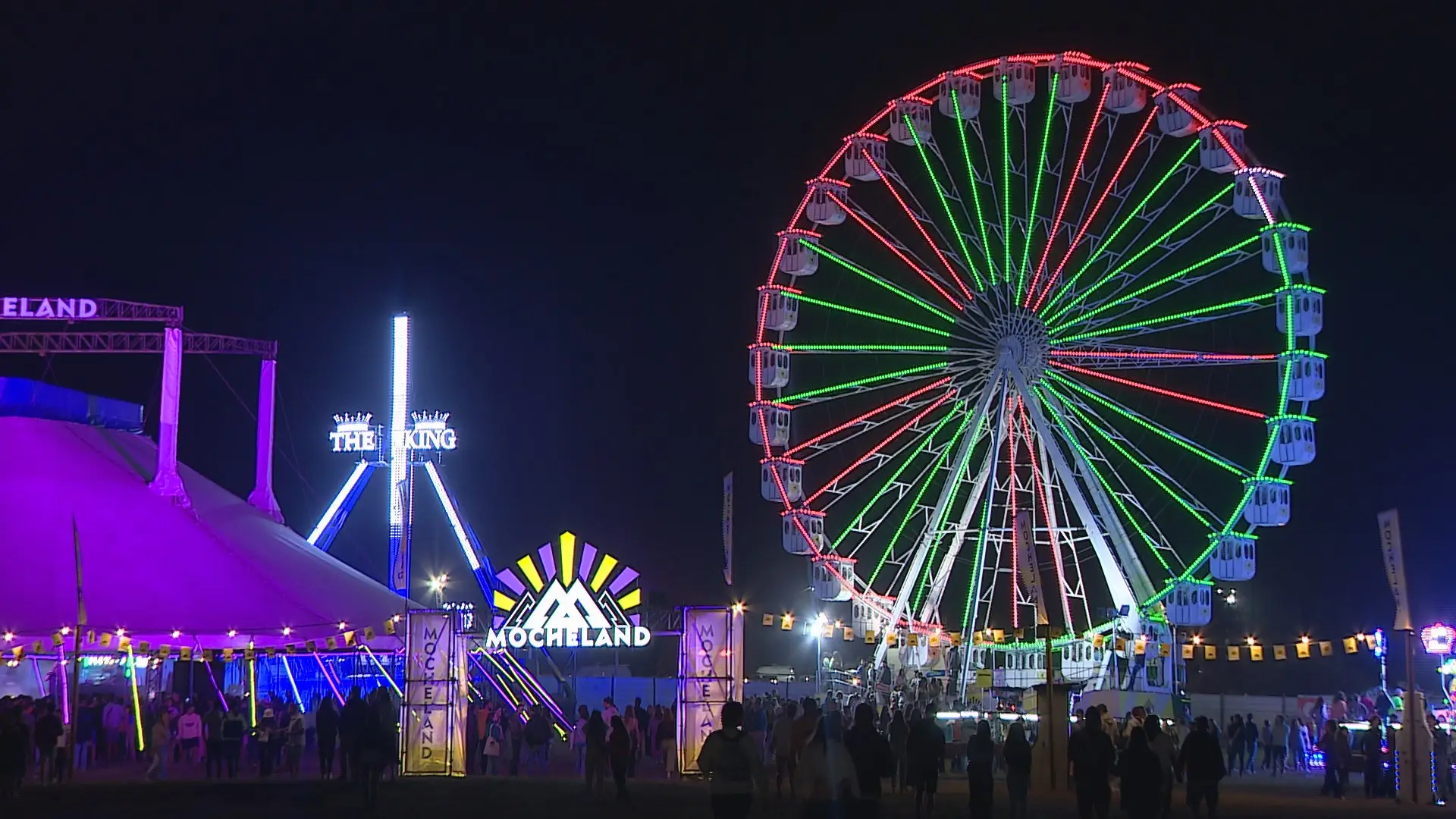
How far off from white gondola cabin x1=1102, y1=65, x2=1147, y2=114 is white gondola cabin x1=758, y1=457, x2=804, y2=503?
10.6 m

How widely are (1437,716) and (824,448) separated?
1392 centimetres

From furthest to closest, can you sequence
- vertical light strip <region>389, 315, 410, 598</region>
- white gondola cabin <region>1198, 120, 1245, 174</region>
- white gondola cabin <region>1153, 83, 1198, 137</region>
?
vertical light strip <region>389, 315, 410, 598</region> → white gondola cabin <region>1153, 83, 1198, 137</region> → white gondola cabin <region>1198, 120, 1245, 174</region>

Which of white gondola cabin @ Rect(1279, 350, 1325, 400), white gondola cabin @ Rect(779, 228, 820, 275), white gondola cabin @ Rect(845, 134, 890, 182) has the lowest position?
white gondola cabin @ Rect(1279, 350, 1325, 400)

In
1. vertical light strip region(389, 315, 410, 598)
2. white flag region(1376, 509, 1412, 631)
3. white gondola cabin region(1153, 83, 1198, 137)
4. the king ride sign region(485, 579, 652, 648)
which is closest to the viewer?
white flag region(1376, 509, 1412, 631)

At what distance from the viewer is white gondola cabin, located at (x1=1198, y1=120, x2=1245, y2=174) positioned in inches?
1276

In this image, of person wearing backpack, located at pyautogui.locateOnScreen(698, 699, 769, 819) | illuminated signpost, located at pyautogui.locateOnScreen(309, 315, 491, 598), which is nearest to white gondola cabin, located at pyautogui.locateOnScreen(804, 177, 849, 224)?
illuminated signpost, located at pyautogui.locateOnScreen(309, 315, 491, 598)

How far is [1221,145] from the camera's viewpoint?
→ 32500 mm

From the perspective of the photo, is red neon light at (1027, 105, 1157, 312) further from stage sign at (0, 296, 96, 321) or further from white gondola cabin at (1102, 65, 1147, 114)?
stage sign at (0, 296, 96, 321)

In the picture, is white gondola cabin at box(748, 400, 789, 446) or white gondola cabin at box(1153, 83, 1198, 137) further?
white gondola cabin at box(748, 400, 789, 446)

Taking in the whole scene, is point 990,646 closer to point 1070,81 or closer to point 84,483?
point 1070,81

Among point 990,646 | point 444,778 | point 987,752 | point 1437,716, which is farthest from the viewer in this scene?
point 990,646

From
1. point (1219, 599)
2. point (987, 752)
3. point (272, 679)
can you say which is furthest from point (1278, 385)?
point (1219, 599)

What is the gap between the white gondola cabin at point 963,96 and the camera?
3581 centimetres

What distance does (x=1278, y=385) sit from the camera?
31312 millimetres
